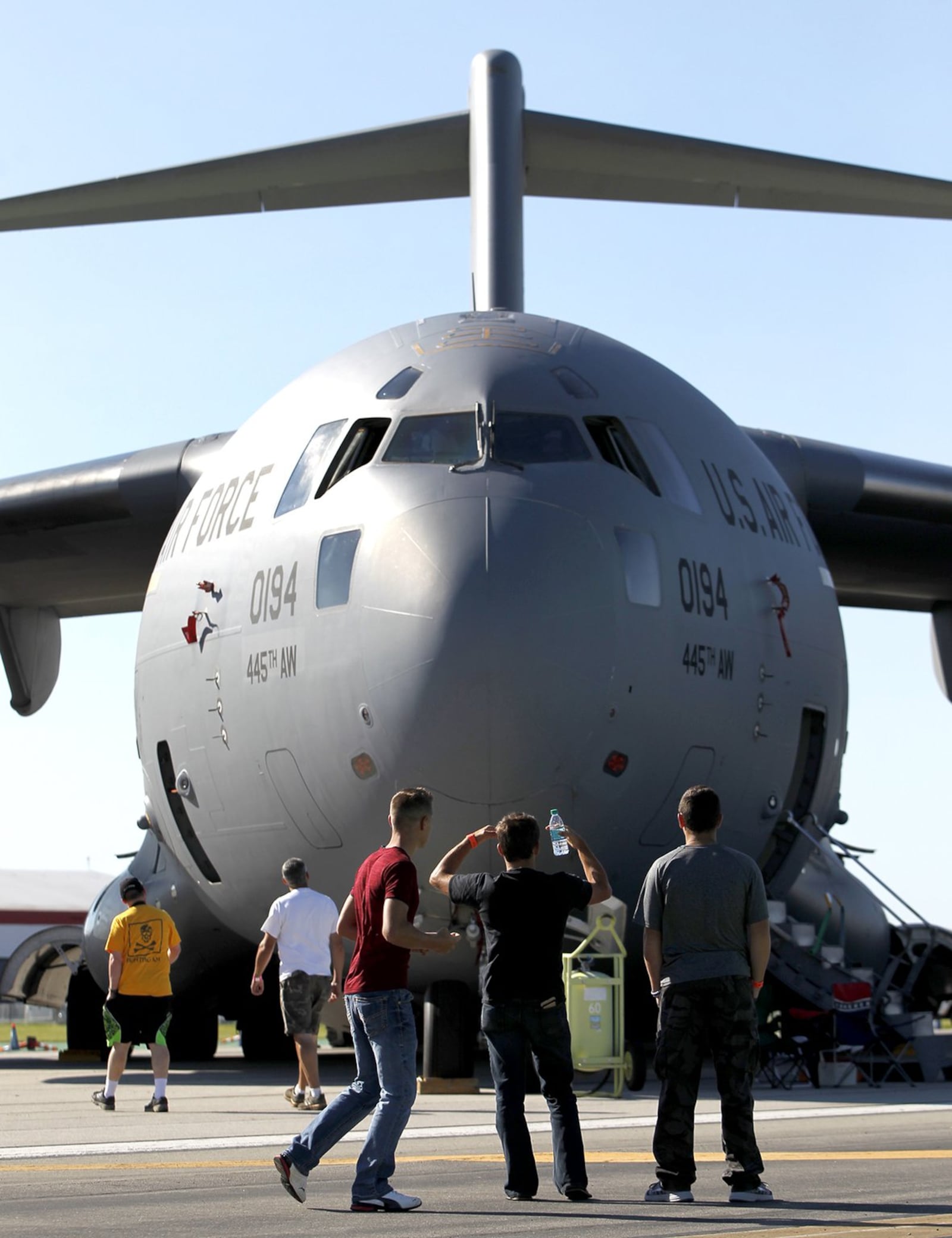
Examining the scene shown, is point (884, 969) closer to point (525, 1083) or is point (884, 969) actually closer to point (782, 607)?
point (782, 607)

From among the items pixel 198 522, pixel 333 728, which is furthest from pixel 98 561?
pixel 333 728

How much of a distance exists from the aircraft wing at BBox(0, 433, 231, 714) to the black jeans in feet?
34.6

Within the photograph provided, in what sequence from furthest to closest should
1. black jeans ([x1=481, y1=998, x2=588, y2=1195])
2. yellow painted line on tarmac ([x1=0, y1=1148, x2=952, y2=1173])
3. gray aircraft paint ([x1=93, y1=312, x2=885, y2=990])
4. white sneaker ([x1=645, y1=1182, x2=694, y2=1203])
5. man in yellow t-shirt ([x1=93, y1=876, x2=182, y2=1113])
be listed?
man in yellow t-shirt ([x1=93, y1=876, x2=182, y2=1113])
gray aircraft paint ([x1=93, y1=312, x2=885, y2=990])
yellow painted line on tarmac ([x1=0, y1=1148, x2=952, y2=1173])
black jeans ([x1=481, y1=998, x2=588, y2=1195])
white sneaker ([x1=645, y1=1182, x2=694, y2=1203])

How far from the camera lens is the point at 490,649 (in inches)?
422

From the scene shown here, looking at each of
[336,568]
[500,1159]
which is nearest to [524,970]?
[500,1159]

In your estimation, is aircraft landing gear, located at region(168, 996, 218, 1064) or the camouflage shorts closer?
the camouflage shorts


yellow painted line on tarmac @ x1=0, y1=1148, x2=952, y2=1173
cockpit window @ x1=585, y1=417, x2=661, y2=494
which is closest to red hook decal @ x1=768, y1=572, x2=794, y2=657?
cockpit window @ x1=585, y1=417, x2=661, y2=494

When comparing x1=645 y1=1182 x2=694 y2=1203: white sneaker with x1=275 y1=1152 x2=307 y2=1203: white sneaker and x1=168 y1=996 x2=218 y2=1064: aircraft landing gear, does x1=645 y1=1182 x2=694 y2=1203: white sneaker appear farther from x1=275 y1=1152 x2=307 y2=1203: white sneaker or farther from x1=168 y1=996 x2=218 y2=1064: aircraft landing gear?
x1=168 y1=996 x2=218 y2=1064: aircraft landing gear

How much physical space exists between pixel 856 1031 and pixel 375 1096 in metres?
7.01

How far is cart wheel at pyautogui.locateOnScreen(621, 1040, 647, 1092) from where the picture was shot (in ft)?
38.9

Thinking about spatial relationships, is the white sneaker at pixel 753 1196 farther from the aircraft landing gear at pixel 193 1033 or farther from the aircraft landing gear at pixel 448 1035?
the aircraft landing gear at pixel 193 1033

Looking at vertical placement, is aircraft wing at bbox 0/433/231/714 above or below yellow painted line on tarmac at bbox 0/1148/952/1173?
above

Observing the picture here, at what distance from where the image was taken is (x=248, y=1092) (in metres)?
12.5

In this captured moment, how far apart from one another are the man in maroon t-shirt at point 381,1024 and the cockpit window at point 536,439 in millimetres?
5045
